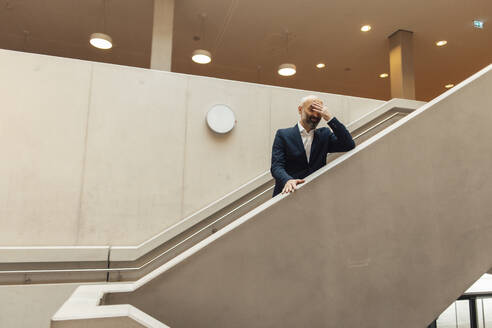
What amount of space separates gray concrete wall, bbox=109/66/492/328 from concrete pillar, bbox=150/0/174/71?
419 cm

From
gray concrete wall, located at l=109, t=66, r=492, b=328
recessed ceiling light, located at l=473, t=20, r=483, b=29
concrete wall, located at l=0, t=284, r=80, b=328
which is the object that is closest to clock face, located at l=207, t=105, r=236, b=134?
concrete wall, located at l=0, t=284, r=80, b=328

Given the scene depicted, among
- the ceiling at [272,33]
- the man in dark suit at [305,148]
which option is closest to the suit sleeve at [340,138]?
the man in dark suit at [305,148]

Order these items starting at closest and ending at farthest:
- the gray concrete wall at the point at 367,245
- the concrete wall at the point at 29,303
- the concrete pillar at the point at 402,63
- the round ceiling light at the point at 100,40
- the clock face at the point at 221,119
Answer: the gray concrete wall at the point at 367,245 < the concrete wall at the point at 29,303 < the clock face at the point at 221,119 < the round ceiling light at the point at 100,40 < the concrete pillar at the point at 402,63

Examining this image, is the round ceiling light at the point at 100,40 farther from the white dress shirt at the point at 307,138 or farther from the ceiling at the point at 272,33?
the white dress shirt at the point at 307,138

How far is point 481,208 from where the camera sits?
65.7 inches

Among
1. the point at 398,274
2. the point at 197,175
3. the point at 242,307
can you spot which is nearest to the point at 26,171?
the point at 197,175

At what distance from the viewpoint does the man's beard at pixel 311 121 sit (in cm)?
210

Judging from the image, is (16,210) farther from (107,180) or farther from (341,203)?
(341,203)

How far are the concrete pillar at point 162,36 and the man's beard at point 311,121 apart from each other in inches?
137

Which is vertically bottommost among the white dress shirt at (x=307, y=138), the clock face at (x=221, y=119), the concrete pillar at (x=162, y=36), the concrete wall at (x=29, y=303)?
the concrete wall at (x=29, y=303)

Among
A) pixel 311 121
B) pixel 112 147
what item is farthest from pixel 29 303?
pixel 311 121

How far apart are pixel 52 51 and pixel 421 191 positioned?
28.3 ft

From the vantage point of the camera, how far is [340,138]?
1.93 meters

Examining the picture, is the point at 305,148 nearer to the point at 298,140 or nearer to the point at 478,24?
the point at 298,140
